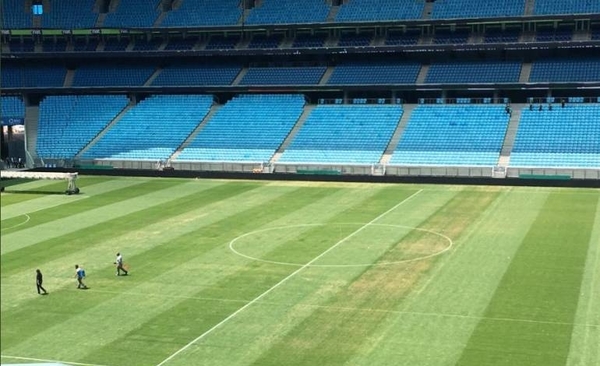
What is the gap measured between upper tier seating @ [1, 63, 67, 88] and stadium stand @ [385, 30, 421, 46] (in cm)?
3268

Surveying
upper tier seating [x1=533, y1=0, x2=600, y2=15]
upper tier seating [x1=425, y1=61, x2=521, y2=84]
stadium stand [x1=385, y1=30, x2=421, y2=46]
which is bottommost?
upper tier seating [x1=425, y1=61, x2=521, y2=84]

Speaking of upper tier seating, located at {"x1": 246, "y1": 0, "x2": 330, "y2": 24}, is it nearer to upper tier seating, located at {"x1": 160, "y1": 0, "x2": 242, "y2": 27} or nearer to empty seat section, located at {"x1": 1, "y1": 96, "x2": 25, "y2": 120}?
upper tier seating, located at {"x1": 160, "y1": 0, "x2": 242, "y2": 27}

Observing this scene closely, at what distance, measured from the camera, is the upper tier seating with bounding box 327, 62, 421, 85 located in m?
71.2

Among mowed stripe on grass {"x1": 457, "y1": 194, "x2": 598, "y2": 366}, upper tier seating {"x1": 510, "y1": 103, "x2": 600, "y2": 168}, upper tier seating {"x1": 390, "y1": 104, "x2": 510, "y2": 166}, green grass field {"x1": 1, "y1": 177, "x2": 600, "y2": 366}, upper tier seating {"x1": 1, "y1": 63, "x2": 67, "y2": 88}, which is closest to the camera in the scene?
mowed stripe on grass {"x1": 457, "y1": 194, "x2": 598, "y2": 366}

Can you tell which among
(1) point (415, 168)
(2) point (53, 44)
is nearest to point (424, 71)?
(1) point (415, 168)

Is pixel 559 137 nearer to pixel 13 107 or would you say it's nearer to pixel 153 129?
pixel 153 129

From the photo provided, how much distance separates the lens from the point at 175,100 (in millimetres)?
78250

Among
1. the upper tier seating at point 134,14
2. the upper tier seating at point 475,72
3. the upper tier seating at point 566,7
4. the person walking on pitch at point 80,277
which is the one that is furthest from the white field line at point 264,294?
the upper tier seating at point 134,14

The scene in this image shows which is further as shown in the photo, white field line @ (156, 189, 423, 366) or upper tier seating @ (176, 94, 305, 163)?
upper tier seating @ (176, 94, 305, 163)

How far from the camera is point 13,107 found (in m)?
76.6

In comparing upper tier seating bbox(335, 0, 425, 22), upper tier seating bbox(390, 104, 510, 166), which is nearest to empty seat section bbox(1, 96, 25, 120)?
upper tier seating bbox(335, 0, 425, 22)

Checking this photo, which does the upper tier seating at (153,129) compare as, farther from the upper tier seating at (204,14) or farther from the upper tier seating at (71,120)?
the upper tier seating at (204,14)

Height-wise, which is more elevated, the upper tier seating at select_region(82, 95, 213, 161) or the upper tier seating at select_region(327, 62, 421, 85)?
the upper tier seating at select_region(327, 62, 421, 85)

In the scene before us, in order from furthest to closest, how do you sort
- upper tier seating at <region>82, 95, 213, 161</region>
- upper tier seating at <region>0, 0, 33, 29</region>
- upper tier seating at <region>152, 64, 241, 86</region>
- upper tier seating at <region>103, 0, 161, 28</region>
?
upper tier seating at <region>0, 0, 33, 29</region>, upper tier seating at <region>103, 0, 161, 28</region>, upper tier seating at <region>152, 64, 241, 86</region>, upper tier seating at <region>82, 95, 213, 161</region>
